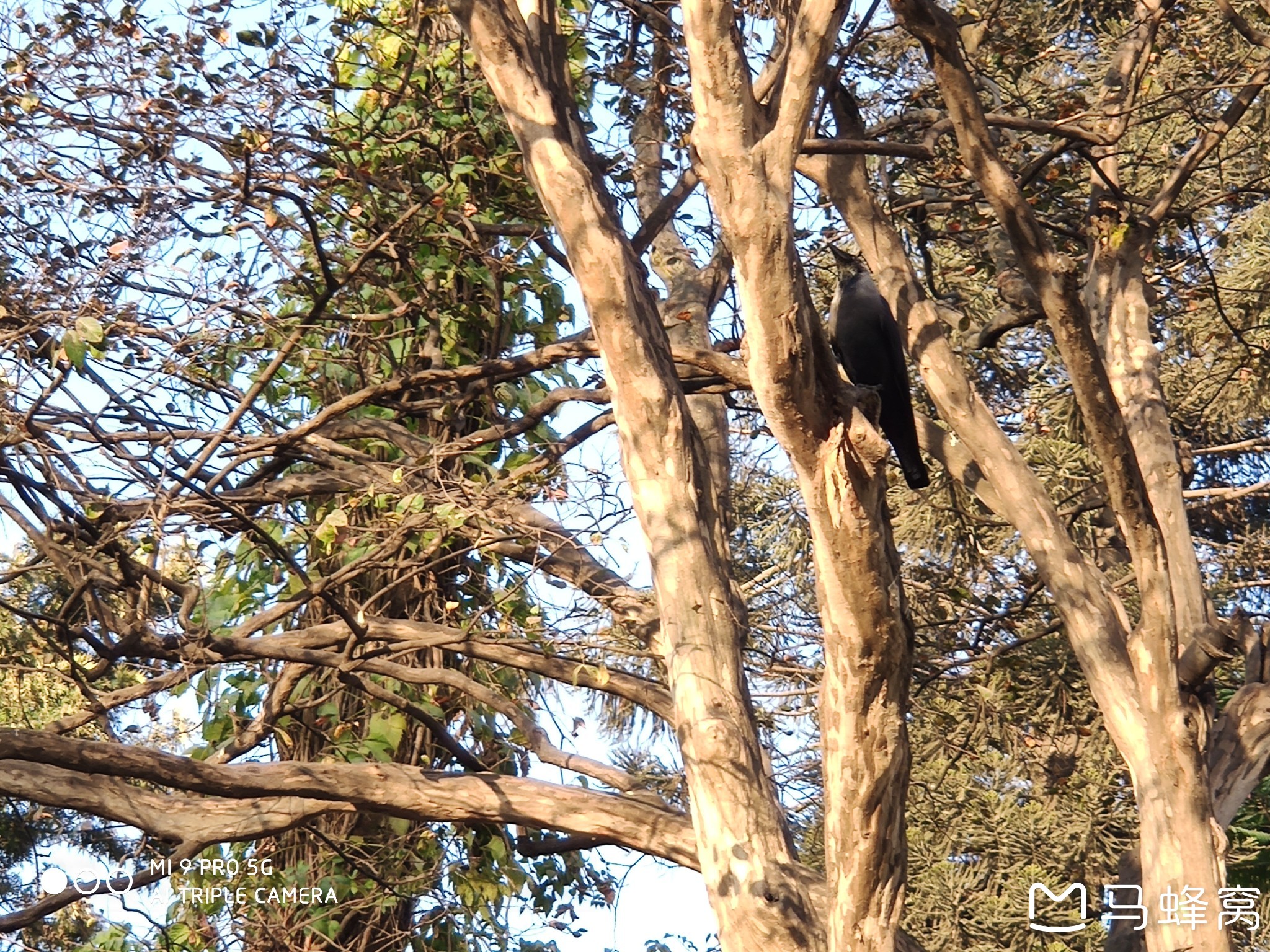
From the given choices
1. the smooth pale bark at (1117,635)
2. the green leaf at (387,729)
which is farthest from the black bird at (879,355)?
the green leaf at (387,729)

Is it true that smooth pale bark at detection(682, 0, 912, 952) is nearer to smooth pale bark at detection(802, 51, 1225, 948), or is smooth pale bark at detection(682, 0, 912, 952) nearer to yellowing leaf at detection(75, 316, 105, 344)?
smooth pale bark at detection(802, 51, 1225, 948)

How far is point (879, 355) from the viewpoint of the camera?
6.05 meters

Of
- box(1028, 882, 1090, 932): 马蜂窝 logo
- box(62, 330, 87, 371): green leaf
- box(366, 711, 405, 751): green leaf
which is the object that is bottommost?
box(1028, 882, 1090, 932): 马蜂窝 logo

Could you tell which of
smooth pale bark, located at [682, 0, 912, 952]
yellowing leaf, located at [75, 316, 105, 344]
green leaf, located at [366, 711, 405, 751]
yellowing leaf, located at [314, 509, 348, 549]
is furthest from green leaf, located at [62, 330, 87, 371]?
green leaf, located at [366, 711, 405, 751]

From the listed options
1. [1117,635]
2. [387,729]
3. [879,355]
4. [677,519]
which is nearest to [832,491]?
[677,519]

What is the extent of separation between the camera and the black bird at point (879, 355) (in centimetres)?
594

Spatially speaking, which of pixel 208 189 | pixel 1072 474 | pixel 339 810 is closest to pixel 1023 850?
pixel 1072 474

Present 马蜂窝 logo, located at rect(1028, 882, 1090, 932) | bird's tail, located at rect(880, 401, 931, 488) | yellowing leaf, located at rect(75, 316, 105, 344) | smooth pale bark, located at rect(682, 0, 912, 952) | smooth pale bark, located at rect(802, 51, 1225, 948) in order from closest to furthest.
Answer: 1. smooth pale bark, located at rect(682, 0, 912, 952)
2. yellowing leaf, located at rect(75, 316, 105, 344)
3. smooth pale bark, located at rect(802, 51, 1225, 948)
4. bird's tail, located at rect(880, 401, 931, 488)
5. 马蜂窝 logo, located at rect(1028, 882, 1090, 932)

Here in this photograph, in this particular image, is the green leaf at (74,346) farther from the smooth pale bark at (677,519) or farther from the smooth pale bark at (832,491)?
the smooth pale bark at (832,491)

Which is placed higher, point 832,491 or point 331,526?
point 331,526

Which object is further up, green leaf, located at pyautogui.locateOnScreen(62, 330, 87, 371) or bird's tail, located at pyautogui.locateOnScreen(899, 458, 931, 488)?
bird's tail, located at pyautogui.locateOnScreen(899, 458, 931, 488)

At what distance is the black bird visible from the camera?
234 inches

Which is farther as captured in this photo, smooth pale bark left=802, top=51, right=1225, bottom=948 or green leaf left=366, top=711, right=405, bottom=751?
green leaf left=366, top=711, right=405, bottom=751

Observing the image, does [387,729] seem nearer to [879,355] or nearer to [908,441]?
[908,441]
